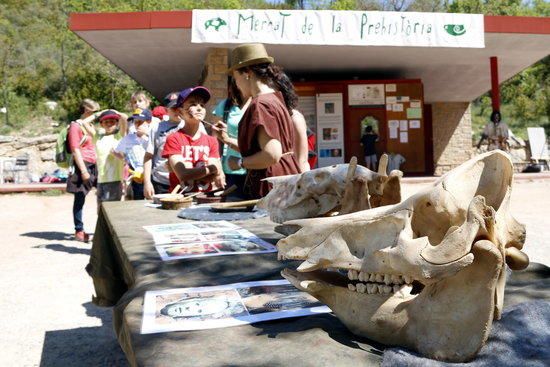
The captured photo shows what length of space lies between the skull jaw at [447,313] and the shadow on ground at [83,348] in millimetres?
2369

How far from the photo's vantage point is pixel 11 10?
50625 mm

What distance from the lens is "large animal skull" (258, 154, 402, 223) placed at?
1640mm

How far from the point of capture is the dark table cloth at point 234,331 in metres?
1.04

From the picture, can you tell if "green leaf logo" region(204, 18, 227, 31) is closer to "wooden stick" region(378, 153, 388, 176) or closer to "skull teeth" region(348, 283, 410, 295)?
"wooden stick" region(378, 153, 388, 176)

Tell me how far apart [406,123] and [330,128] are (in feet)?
6.97

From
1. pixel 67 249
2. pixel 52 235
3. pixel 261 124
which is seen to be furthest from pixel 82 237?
pixel 261 124

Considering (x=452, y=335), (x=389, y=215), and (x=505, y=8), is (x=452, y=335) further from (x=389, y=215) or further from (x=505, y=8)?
(x=505, y=8)

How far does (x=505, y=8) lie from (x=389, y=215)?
5302 centimetres

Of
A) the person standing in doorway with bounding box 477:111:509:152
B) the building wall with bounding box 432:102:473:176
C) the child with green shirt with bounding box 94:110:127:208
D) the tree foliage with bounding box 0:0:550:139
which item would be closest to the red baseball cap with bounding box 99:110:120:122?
the child with green shirt with bounding box 94:110:127:208

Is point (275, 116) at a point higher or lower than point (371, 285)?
higher

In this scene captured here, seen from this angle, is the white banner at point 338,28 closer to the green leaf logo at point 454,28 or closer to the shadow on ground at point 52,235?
the green leaf logo at point 454,28

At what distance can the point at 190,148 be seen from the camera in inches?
156

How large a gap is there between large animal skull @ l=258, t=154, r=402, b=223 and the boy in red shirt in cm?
143

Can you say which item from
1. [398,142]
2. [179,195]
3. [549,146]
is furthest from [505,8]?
[179,195]
